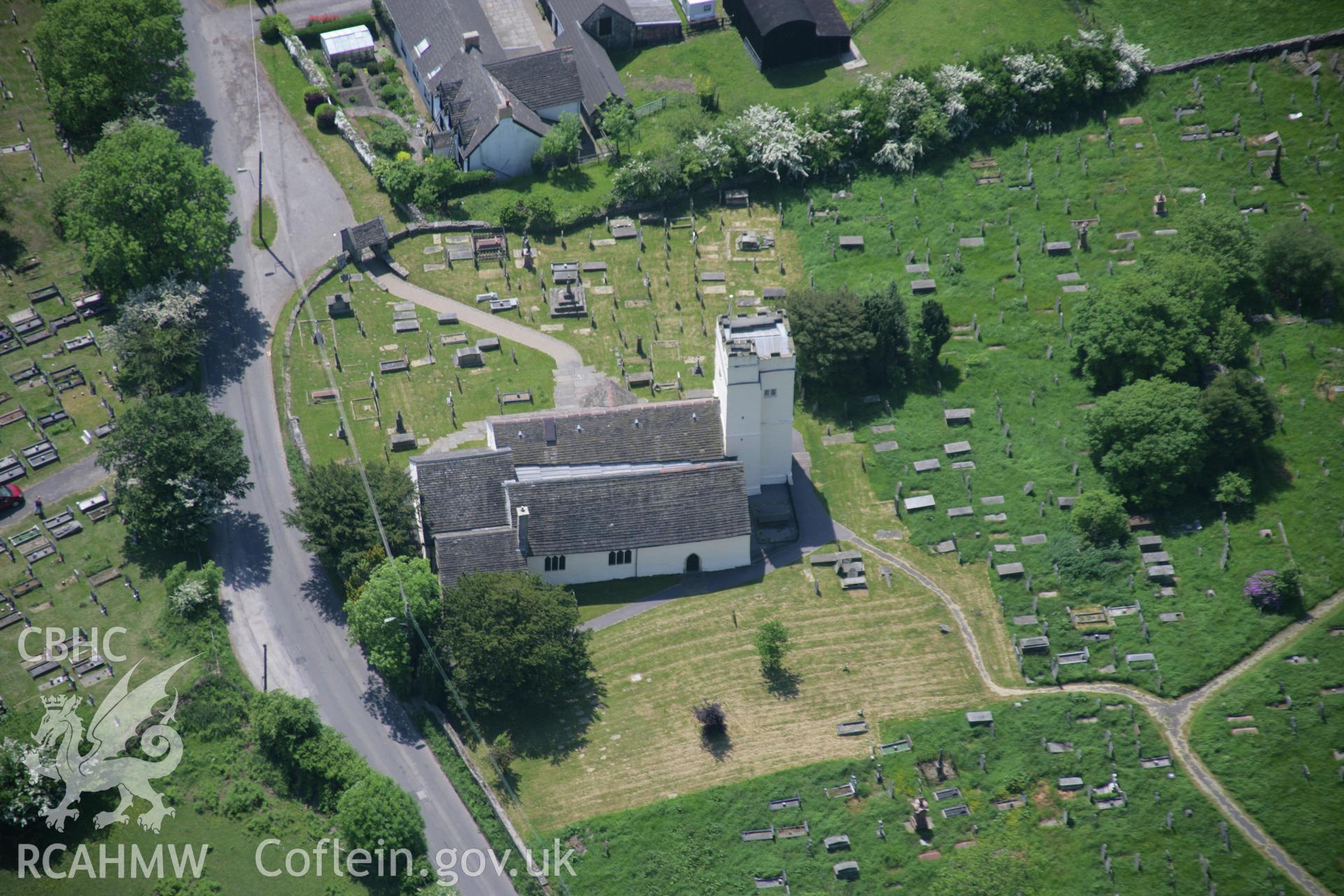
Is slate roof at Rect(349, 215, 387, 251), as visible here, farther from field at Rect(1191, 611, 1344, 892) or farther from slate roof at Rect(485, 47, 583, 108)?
field at Rect(1191, 611, 1344, 892)

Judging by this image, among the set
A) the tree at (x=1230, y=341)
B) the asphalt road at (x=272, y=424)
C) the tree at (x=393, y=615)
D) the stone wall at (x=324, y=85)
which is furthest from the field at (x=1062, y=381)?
the stone wall at (x=324, y=85)

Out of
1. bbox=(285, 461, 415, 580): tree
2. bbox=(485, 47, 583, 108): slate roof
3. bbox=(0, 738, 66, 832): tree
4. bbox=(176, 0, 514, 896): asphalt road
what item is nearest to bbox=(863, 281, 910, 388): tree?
bbox=(485, 47, 583, 108): slate roof

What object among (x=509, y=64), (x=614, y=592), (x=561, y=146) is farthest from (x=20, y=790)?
(x=509, y=64)

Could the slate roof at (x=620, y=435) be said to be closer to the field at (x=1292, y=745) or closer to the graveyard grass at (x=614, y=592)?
the graveyard grass at (x=614, y=592)

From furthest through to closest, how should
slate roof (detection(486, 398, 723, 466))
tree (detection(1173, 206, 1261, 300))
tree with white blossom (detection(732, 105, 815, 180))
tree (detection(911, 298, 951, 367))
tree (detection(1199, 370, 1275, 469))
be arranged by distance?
tree with white blossom (detection(732, 105, 815, 180)) → tree (detection(1173, 206, 1261, 300)) → tree (detection(911, 298, 951, 367)) → slate roof (detection(486, 398, 723, 466)) → tree (detection(1199, 370, 1275, 469))

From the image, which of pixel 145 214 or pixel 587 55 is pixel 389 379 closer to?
pixel 145 214
